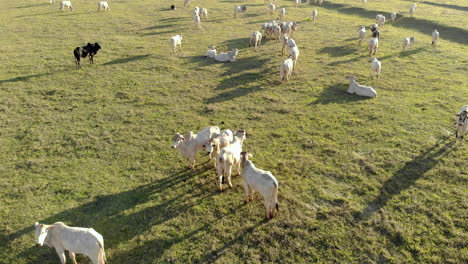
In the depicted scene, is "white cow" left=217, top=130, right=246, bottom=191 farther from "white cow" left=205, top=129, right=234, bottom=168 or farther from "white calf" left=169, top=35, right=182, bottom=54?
"white calf" left=169, top=35, right=182, bottom=54

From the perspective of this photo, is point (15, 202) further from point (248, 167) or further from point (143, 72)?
point (143, 72)

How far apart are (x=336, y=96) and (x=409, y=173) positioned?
18.5 feet

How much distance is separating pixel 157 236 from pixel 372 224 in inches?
201

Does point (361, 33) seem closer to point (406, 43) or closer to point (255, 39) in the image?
point (406, 43)

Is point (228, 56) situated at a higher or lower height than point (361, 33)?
lower

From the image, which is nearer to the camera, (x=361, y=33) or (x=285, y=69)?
(x=285, y=69)


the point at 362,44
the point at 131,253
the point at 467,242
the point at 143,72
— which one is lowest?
the point at 131,253

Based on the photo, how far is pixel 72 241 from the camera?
6172 mm

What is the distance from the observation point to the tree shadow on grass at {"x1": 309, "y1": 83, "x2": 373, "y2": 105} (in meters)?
13.6

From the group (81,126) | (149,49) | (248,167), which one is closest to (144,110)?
(81,126)

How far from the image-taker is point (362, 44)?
21531mm

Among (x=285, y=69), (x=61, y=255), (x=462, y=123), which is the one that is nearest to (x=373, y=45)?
(x=285, y=69)

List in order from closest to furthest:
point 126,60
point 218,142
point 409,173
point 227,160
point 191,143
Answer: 1. point 227,160
2. point 409,173
3. point 218,142
4. point 191,143
5. point 126,60

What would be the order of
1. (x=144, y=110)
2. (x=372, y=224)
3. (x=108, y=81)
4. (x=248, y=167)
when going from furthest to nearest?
(x=108, y=81), (x=144, y=110), (x=248, y=167), (x=372, y=224)
